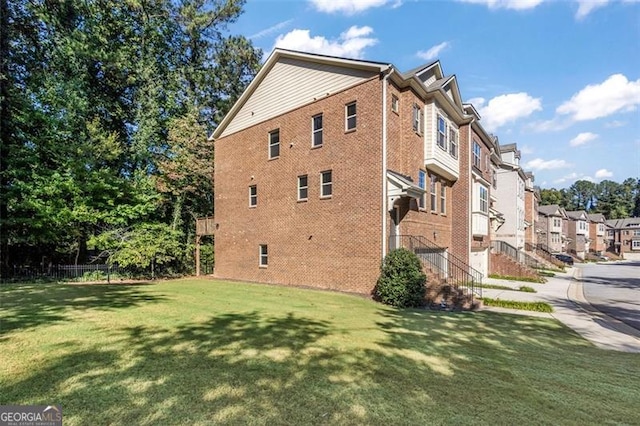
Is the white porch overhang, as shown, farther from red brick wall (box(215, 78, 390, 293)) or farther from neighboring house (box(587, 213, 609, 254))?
neighboring house (box(587, 213, 609, 254))

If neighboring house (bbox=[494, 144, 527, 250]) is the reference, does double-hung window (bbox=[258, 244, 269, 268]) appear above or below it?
below

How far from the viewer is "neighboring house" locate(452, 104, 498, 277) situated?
55.5 feet

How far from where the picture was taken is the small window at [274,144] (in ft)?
51.6

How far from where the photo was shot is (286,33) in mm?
17688

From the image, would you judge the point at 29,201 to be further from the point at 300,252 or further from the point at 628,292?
the point at 628,292

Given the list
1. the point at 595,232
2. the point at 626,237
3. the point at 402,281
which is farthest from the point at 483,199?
the point at 626,237

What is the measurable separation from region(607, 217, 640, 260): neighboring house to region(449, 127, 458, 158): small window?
252 ft

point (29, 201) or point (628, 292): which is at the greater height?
point (29, 201)

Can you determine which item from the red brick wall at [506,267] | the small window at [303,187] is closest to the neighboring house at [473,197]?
the red brick wall at [506,267]

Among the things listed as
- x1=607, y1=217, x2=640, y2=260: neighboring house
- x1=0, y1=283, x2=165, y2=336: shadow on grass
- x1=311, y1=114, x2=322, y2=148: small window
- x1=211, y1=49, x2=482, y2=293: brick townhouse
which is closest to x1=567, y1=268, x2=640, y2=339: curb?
x1=211, y1=49, x2=482, y2=293: brick townhouse

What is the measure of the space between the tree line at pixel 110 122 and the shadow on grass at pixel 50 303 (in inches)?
262

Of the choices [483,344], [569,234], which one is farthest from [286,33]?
[569,234]

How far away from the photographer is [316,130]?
45.8 ft

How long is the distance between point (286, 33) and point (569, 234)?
211 feet
